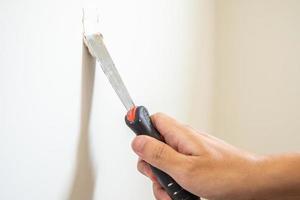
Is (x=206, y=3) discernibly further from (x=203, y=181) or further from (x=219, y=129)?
(x=203, y=181)

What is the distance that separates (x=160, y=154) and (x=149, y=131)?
0.03 m

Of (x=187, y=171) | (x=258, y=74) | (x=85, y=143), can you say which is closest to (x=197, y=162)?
(x=187, y=171)

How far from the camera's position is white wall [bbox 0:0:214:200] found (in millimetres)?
310

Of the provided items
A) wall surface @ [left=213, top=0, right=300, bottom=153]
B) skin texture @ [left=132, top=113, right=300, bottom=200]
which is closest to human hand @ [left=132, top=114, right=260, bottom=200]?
skin texture @ [left=132, top=113, right=300, bottom=200]

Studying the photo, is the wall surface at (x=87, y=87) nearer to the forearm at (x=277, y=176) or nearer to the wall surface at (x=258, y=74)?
the wall surface at (x=258, y=74)

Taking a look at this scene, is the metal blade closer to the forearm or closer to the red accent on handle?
the red accent on handle

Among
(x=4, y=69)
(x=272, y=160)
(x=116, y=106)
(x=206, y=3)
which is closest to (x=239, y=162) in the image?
(x=272, y=160)

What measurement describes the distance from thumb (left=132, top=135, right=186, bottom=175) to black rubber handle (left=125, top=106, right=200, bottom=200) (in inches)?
0.5

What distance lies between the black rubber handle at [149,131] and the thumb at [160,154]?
11 mm

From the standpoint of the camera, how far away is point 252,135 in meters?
1.06

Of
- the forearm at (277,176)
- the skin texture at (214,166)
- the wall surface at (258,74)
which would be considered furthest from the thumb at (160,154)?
the wall surface at (258,74)

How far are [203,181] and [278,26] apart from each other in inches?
30.0

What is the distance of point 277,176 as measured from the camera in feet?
1.36

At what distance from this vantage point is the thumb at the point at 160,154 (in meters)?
0.38
